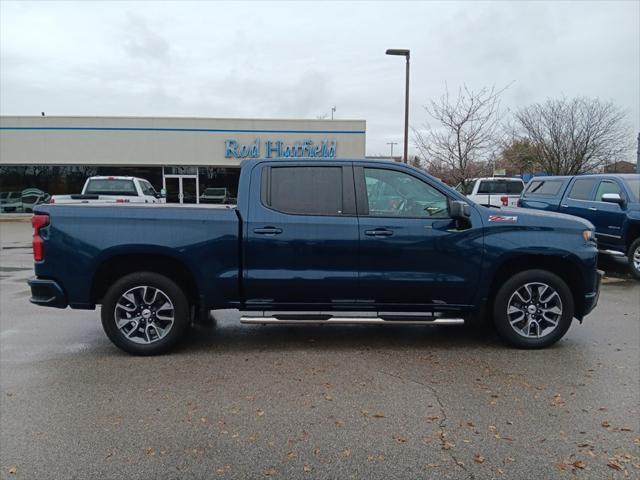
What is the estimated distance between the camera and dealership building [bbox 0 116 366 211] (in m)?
25.7

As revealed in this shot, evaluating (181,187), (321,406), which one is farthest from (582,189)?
(181,187)

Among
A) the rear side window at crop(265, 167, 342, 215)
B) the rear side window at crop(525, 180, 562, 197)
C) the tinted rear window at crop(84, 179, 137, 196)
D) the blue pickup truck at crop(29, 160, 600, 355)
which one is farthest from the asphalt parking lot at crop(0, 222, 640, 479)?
the tinted rear window at crop(84, 179, 137, 196)

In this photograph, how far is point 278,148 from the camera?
26.0 meters

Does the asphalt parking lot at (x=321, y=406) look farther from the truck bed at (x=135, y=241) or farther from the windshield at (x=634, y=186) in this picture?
the windshield at (x=634, y=186)

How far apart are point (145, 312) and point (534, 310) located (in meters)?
3.92

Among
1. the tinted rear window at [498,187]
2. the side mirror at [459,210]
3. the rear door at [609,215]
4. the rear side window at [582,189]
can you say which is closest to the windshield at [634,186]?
the rear door at [609,215]

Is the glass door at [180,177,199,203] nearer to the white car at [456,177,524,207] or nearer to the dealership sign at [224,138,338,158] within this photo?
the dealership sign at [224,138,338,158]

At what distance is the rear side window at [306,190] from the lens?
506 centimetres

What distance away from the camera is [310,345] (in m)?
5.43

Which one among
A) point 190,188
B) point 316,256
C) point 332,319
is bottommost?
point 332,319

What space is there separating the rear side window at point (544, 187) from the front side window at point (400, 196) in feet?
Result: 25.5

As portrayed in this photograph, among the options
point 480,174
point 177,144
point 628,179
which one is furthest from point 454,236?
point 177,144

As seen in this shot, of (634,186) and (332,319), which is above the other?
(634,186)

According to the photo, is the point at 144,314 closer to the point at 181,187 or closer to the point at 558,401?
the point at 558,401
